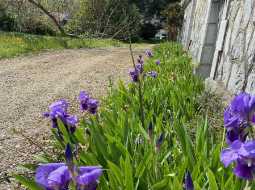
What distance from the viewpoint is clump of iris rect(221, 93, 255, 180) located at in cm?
110

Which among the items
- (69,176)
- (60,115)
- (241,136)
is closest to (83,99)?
(60,115)

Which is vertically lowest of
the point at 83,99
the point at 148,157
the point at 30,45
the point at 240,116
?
the point at 30,45

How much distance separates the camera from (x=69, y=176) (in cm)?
105

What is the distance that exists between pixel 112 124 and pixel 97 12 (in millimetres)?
18758

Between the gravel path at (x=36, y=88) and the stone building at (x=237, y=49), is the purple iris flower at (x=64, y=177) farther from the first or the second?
the stone building at (x=237, y=49)

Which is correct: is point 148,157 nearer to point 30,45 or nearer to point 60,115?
point 60,115

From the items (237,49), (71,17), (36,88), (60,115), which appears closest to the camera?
(60,115)

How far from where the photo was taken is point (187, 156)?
76.5 inches

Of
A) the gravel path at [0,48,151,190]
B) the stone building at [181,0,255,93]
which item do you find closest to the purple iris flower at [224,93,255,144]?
the gravel path at [0,48,151,190]

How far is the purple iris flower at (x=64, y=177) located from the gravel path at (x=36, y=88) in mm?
1136

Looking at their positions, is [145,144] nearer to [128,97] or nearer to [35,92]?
[128,97]

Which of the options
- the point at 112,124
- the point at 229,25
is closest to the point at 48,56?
the point at 229,25

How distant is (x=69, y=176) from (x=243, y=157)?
1.55 ft

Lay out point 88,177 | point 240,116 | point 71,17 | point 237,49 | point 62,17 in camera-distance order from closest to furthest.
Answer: point 88,177 < point 240,116 < point 237,49 < point 71,17 < point 62,17
